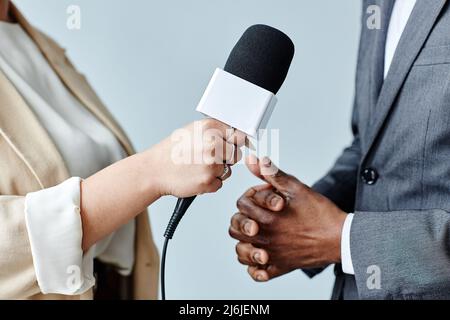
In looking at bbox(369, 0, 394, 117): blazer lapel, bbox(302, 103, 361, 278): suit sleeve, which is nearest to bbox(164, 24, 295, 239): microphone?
bbox(369, 0, 394, 117): blazer lapel

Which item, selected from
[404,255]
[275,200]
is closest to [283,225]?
[275,200]

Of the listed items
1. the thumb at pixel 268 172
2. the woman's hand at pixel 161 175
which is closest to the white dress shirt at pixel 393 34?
the thumb at pixel 268 172

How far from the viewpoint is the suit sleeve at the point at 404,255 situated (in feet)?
2.59

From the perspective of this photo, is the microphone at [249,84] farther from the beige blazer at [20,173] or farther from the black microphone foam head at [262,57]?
the beige blazer at [20,173]

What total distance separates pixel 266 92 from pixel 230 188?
17.9 inches

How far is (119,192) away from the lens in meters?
0.73

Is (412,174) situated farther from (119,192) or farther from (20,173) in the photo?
(20,173)

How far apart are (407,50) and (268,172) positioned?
242 millimetres

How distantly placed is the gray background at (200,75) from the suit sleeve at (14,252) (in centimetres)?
37

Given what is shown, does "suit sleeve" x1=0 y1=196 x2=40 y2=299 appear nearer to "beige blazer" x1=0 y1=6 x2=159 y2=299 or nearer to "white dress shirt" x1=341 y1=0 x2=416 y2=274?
"beige blazer" x1=0 y1=6 x2=159 y2=299

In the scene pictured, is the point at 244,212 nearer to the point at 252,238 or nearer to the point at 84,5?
the point at 252,238

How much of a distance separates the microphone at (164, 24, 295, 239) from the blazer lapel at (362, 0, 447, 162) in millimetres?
191
